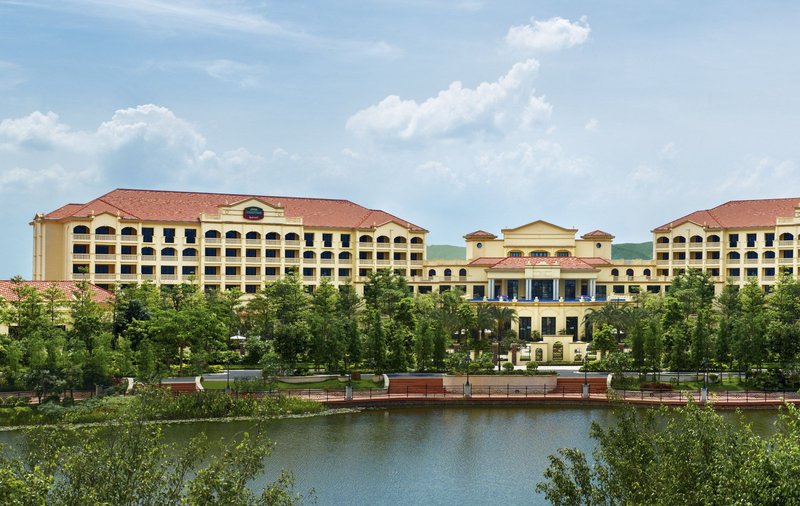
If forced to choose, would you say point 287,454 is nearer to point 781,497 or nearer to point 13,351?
point 13,351

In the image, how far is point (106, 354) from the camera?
53.6m

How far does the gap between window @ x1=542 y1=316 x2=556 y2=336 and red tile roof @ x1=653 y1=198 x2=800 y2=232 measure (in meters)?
26.7

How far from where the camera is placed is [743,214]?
4055 inches

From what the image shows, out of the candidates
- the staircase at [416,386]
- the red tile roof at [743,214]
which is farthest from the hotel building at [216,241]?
the staircase at [416,386]

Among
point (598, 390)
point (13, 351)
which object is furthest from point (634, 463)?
point (13, 351)

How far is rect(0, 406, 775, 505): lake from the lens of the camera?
36.3 metres

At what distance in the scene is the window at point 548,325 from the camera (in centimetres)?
8325

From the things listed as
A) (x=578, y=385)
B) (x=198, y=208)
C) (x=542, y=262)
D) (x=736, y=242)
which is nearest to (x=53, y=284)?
(x=198, y=208)

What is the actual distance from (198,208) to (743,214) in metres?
55.6

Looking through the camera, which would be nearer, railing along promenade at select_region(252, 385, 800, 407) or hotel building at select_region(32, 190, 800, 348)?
railing along promenade at select_region(252, 385, 800, 407)

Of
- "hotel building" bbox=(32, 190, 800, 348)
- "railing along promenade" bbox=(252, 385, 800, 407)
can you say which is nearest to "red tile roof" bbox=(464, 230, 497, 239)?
"hotel building" bbox=(32, 190, 800, 348)

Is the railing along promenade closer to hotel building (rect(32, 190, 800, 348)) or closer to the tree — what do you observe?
hotel building (rect(32, 190, 800, 348))

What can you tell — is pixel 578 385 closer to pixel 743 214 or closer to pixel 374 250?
pixel 374 250

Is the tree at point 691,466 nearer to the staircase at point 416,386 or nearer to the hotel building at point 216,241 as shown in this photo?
the staircase at point 416,386
